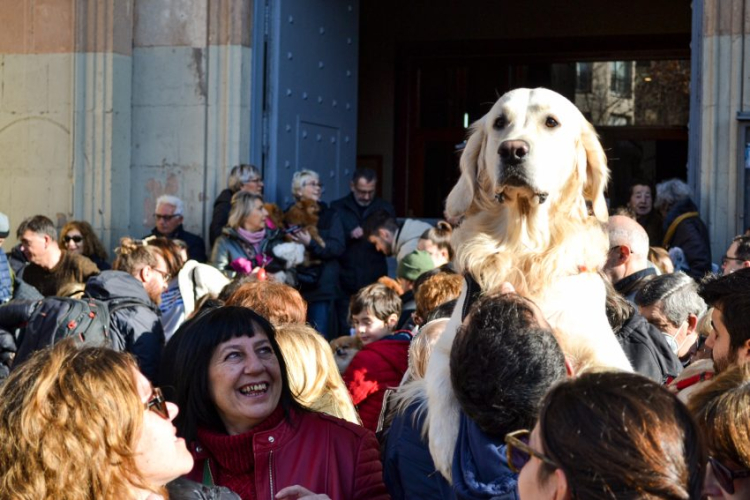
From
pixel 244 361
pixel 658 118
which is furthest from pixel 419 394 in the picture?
pixel 658 118

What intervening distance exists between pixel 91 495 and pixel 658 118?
14459mm

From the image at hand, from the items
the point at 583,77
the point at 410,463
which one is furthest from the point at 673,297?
the point at 583,77

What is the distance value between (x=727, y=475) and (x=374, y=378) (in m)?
2.50

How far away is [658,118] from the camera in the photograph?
1608cm

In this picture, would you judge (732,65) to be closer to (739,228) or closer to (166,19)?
(739,228)

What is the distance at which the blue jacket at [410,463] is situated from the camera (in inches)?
127

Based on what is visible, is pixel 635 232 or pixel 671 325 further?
pixel 635 232

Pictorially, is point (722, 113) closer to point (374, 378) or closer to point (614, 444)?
point (374, 378)

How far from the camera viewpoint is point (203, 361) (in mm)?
3631

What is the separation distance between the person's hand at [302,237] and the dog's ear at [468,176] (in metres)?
5.35

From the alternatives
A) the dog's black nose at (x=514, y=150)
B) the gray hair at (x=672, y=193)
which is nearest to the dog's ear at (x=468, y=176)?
the dog's black nose at (x=514, y=150)

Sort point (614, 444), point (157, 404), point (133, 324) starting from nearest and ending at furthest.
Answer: point (614, 444), point (157, 404), point (133, 324)

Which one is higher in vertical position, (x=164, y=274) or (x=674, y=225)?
(x=674, y=225)

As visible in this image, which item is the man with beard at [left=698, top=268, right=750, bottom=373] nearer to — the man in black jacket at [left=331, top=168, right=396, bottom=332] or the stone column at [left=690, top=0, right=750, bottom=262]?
the stone column at [left=690, top=0, right=750, bottom=262]
